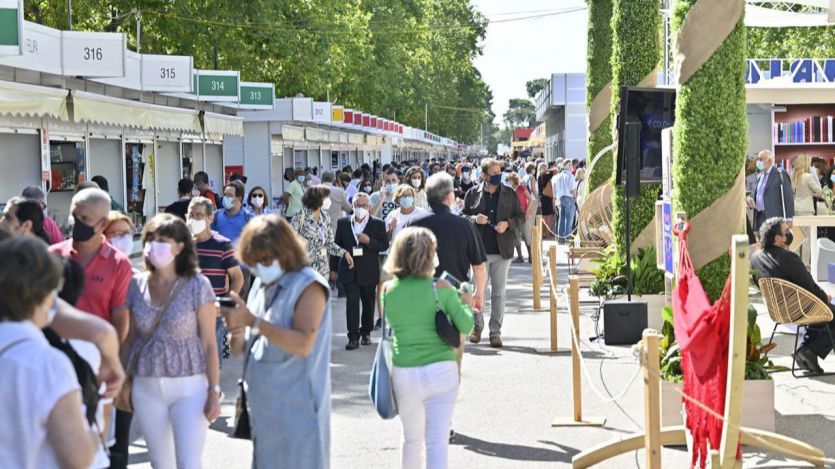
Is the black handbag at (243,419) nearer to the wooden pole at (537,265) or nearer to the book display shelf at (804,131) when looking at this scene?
the wooden pole at (537,265)

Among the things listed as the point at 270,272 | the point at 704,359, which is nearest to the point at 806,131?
the point at 704,359

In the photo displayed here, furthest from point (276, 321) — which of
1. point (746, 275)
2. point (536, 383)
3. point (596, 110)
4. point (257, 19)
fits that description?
point (257, 19)

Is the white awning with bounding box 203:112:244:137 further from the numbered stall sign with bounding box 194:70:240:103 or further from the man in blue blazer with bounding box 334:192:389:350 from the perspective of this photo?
the man in blue blazer with bounding box 334:192:389:350

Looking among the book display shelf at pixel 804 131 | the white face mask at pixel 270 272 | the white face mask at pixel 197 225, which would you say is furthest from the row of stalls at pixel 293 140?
the white face mask at pixel 270 272

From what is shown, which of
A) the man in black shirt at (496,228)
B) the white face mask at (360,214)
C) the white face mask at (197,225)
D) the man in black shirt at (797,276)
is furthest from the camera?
the white face mask at (360,214)

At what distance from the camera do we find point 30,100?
49.8ft

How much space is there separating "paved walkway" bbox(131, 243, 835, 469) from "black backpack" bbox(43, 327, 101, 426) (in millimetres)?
3555

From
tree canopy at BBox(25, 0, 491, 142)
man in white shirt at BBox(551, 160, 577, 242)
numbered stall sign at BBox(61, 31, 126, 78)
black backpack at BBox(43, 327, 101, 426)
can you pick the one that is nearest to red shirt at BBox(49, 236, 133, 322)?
black backpack at BBox(43, 327, 101, 426)

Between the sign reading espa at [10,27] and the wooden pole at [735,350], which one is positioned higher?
the sign reading espa at [10,27]

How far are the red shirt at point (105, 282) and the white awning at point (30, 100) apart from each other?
27.5 feet

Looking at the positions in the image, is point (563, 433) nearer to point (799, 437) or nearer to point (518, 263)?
point (799, 437)

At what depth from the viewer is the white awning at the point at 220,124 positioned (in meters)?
24.8

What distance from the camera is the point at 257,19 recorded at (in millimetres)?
32000

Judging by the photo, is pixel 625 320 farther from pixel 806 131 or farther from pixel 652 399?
pixel 806 131
